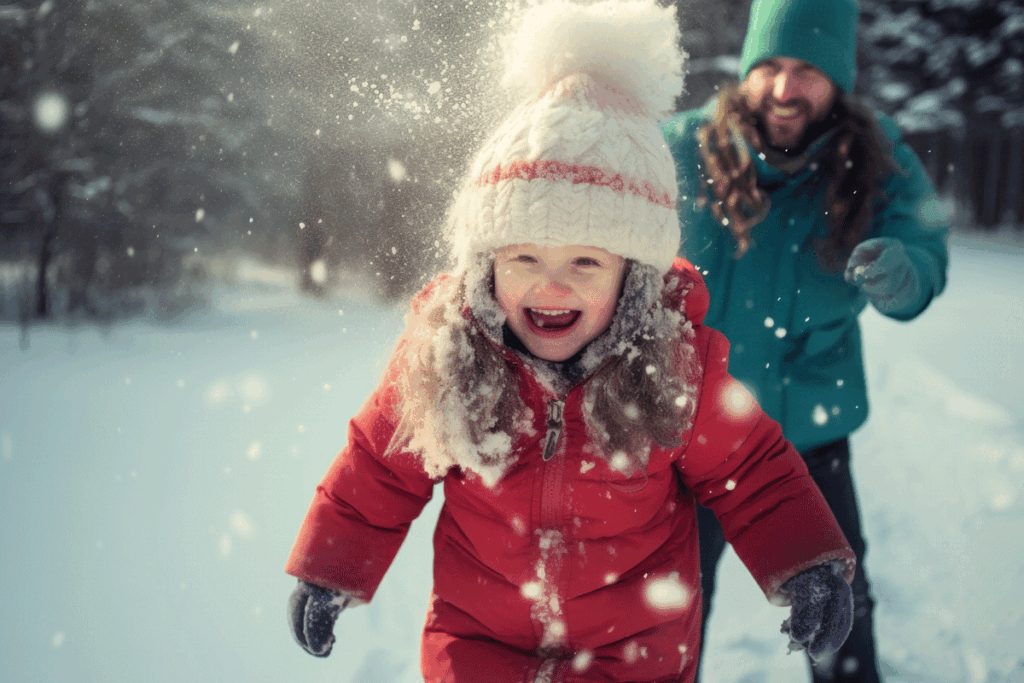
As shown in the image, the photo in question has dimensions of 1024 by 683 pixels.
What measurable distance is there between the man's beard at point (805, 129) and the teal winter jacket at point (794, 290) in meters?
0.07

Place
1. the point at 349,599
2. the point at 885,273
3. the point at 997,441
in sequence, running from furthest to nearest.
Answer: the point at 997,441, the point at 885,273, the point at 349,599

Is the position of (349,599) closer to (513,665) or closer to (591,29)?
(513,665)

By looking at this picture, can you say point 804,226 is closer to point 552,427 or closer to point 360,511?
point 552,427

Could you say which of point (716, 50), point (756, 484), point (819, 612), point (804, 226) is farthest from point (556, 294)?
point (716, 50)

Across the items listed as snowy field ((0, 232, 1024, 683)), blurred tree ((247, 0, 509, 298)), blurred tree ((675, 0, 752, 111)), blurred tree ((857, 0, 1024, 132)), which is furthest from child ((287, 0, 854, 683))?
blurred tree ((857, 0, 1024, 132))

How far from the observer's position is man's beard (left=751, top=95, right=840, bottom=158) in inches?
72.9

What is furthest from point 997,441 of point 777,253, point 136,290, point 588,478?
point 136,290

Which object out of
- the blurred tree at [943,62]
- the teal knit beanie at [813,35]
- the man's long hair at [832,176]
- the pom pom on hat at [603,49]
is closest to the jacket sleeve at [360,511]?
the pom pom on hat at [603,49]

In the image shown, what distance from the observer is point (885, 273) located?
160 centimetres

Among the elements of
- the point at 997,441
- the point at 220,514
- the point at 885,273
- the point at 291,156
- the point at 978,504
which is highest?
the point at 291,156

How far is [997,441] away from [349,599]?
13.6 feet

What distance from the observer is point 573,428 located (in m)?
1.35

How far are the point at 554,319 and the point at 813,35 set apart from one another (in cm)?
127

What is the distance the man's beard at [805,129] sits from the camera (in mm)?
1851
